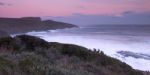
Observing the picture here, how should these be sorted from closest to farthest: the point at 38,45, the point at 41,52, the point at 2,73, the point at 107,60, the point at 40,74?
the point at 2,73
the point at 40,74
the point at 41,52
the point at 107,60
the point at 38,45

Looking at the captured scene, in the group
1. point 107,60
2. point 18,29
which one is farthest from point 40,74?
point 18,29

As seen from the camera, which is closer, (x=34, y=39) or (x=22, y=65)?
(x=22, y=65)

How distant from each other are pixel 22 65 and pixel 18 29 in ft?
521

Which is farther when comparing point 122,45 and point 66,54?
point 122,45

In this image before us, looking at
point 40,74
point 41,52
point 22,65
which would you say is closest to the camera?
point 40,74

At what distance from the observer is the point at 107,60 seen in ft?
46.5

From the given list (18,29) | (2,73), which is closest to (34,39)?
(2,73)

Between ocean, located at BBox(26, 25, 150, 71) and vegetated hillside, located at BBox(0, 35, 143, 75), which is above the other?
vegetated hillside, located at BBox(0, 35, 143, 75)

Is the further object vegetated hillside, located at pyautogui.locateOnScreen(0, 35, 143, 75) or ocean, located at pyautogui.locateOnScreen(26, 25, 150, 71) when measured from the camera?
ocean, located at pyautogui.locateOnScreen(26, 25, 150, 71)

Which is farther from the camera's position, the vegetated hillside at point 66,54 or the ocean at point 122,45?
the ocean at point 122,45

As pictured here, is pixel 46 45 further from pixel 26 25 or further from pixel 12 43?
pixel 26 25

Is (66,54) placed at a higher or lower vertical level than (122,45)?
higher

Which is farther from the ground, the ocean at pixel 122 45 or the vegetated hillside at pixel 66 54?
the vegetated hillside at pixel 66 54

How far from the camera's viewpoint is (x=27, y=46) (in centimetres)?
1473
